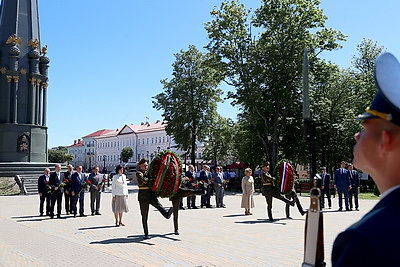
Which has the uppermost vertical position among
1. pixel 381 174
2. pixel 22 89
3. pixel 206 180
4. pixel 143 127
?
pixel 143 127

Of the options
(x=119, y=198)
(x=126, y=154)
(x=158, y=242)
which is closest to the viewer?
(x=158, y=242)

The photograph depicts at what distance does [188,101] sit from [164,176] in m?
36.3

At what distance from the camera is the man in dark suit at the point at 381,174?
1.23m

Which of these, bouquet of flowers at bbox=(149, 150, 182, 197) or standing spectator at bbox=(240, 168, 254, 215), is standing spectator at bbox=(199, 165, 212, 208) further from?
bouquet of flowers at bbox=(149, 150, 182, 197)

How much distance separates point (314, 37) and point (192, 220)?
2429cm

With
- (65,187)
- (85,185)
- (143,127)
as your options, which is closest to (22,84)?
(65,187)

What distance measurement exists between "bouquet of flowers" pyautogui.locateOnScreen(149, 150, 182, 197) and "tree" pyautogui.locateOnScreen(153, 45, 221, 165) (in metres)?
35.3

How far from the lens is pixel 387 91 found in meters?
1.44

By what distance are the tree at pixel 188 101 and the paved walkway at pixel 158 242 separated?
101 ft

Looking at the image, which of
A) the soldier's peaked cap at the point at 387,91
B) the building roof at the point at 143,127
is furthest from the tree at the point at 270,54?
the building roof at the point at 143,127

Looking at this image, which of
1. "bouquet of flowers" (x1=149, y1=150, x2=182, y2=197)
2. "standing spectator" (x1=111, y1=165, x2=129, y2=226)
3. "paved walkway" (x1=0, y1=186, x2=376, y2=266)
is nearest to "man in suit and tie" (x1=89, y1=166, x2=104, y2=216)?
"paved walkway" (x1=0, y1=186, x2=376, y2=266)

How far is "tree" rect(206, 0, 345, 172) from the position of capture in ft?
114

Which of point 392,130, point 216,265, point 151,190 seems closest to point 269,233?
point 151,190

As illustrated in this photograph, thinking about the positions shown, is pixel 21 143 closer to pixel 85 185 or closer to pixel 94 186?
pixel 94 186
